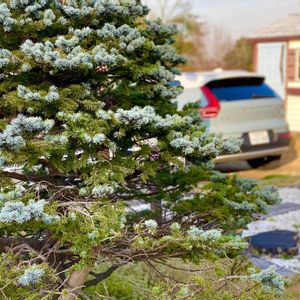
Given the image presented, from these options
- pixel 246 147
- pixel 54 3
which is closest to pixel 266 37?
pixel 246 147

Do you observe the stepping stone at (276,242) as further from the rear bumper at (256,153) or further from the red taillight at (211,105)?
the red taillight at (211,105)

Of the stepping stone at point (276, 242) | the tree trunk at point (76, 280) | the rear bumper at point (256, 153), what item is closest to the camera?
the tree trunk at point (76, 280)

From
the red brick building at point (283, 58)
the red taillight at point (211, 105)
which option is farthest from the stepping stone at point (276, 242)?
the red brick building at point (283, 58)

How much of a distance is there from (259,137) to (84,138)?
832 centimetres

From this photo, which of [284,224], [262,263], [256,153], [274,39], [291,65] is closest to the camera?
[262,263]

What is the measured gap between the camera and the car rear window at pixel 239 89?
35.7 ft

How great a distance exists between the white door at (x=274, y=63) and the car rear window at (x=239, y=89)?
24.4ft

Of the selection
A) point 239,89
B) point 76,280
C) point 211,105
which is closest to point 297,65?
point 239,89

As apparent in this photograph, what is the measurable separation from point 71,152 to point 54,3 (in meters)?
0.81

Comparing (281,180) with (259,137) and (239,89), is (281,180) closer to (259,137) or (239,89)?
(259,137)

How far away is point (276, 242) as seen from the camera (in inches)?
261

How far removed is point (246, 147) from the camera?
1076 cm

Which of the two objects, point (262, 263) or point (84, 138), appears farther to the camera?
point (262, 263)

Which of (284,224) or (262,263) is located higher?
(262,263)
